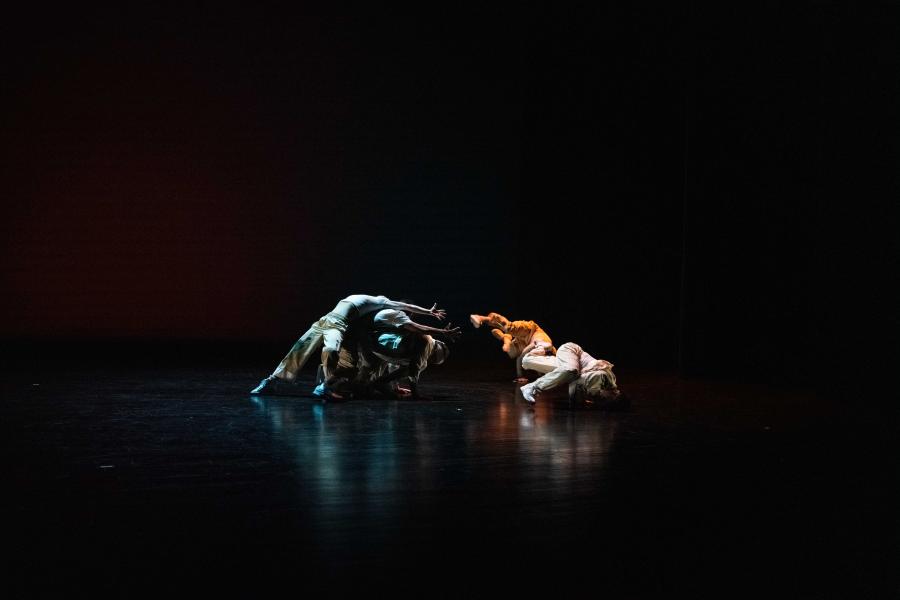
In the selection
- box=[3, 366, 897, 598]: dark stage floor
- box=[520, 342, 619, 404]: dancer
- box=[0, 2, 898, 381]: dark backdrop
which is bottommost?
box=[3, 366, 897, 598]: dark stage floor

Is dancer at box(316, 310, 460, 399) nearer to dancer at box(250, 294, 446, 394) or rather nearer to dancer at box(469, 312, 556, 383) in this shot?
dancer at box(250, 294, 446, 394)

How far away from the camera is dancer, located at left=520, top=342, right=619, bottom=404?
6555mm

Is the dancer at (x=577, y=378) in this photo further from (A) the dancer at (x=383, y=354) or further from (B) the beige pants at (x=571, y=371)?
(A) the dancer at (x=383, y=354)

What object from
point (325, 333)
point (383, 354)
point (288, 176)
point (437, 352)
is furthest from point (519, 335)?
point (288, 176)

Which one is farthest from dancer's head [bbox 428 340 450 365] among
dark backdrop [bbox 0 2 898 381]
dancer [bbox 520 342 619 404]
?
dark backdrop [bbox 0 2 898 381]

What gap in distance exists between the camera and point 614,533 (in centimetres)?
342

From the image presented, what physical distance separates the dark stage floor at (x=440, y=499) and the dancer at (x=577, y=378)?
26 cm

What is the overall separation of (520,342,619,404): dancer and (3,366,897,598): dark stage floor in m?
0.26

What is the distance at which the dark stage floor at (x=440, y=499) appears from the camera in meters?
2.97

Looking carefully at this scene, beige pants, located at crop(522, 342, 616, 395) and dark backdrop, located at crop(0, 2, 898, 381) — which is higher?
dark backdrop, located at crop(0, 2, 898, 381)

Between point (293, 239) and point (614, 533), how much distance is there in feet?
27.0

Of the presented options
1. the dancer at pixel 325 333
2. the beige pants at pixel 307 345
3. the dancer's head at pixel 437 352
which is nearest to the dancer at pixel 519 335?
the dancer's head at pixel 437 352

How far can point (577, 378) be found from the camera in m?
6.64

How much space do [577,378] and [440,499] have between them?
2.99 meters
